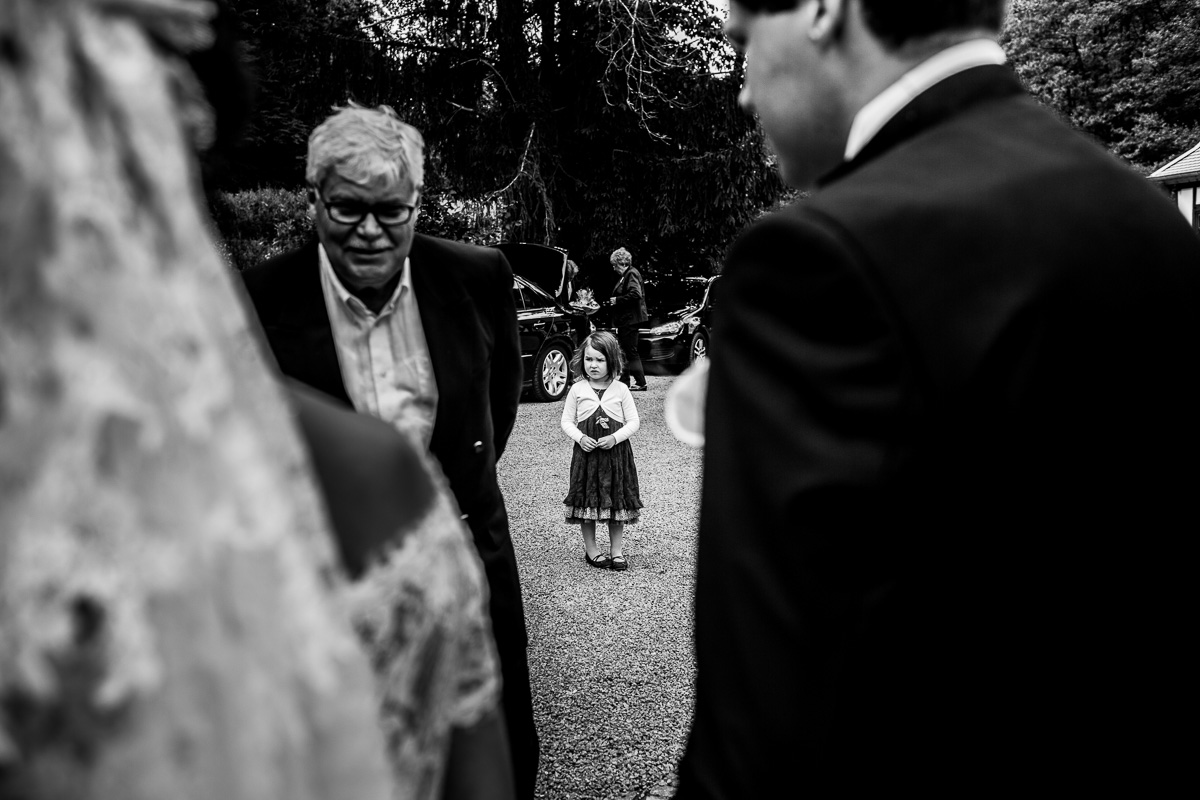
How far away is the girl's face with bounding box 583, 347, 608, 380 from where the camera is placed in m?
6.33

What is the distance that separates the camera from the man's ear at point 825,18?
3.94 ft

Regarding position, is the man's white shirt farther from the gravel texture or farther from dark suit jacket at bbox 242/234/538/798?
the gravel texture

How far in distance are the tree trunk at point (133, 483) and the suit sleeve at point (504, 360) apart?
8.14ft

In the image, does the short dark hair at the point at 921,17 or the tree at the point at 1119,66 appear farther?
the tree at the point at 1119,66

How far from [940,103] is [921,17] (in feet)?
0.35

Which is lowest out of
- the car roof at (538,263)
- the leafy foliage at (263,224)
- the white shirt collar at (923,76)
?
the car roof at (538,263)

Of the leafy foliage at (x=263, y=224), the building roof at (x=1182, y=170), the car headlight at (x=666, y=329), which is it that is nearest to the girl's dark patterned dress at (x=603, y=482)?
the leafy foliage at (x=263, y=224)

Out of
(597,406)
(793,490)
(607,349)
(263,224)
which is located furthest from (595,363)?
(263,224)

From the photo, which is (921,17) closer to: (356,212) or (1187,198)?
(356,212)

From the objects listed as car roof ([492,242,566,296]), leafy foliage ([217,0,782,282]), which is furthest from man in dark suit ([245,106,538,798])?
leafy foliage ([217,0,782,282])

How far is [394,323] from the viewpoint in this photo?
2752mm

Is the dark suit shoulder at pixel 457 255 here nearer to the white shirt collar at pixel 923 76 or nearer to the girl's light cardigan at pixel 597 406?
the white shirt collar at pixel 923 76

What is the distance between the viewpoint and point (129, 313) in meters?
0.55

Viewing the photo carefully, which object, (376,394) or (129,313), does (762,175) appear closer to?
Result: (376,394)
